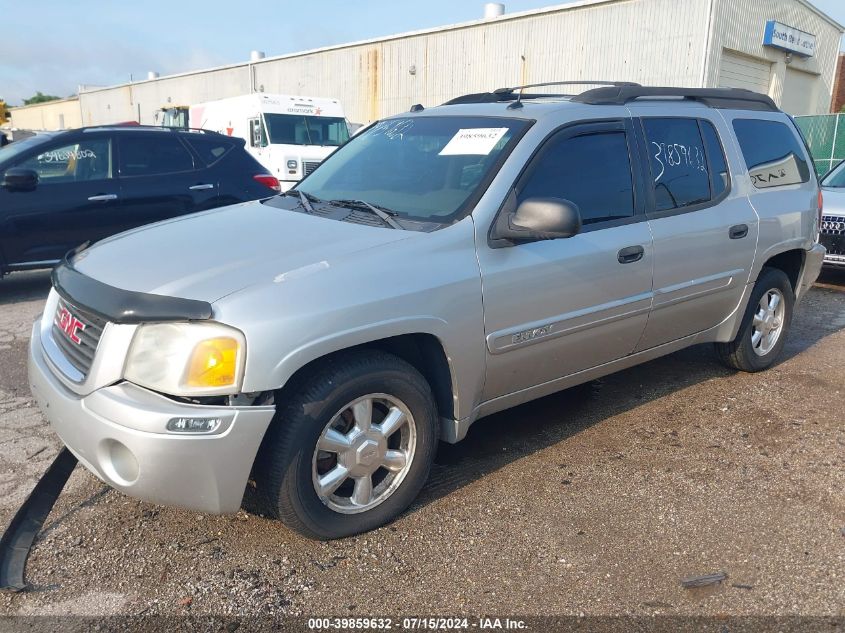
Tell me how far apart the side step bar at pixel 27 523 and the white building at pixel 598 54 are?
20271 mm

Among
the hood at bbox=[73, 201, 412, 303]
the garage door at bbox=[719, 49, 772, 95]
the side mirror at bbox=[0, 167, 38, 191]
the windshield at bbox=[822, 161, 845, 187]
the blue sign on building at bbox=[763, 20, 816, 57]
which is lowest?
the windshield at bbox=[822, 161, 845, 187]

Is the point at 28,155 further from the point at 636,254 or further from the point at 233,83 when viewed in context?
the point at 233,83

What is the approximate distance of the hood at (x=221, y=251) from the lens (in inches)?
109

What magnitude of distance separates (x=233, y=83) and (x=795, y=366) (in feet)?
116

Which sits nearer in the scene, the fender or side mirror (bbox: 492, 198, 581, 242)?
the fender

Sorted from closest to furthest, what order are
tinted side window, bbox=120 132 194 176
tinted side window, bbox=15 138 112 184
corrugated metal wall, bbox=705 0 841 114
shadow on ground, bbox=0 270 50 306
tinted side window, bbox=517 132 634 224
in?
tinted side window, bbox=517 132 634 224 < tinted side window, bbox=15 138 112 184 < shadow on ground, bbox=0 270 50 306 < tinted side window, bbox=120 132 194 176 < corrugated metal wall, bbox=705 0 841 114

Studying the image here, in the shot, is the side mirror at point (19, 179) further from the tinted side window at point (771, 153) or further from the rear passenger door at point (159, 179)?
the tinted side window at point (771, 153)

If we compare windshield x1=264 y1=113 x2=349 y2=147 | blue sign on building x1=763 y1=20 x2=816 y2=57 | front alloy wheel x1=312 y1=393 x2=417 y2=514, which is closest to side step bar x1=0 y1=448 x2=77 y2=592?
front alloy wheel x1=312 y1=393 x2=417 y2=514

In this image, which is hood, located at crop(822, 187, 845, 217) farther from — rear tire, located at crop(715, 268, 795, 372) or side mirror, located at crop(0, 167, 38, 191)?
side mirror, located at crop(0, 167, 38, 191)

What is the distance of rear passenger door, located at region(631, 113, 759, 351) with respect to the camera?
159 inches

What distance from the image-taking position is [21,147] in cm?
712

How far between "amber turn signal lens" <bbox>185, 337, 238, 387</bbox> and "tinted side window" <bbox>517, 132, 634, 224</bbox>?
156 cm

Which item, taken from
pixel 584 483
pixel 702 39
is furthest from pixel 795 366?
pixel 702 39

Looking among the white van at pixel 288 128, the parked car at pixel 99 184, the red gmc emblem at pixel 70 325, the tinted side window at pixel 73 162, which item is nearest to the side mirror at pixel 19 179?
the parked car at pixel 99 184
